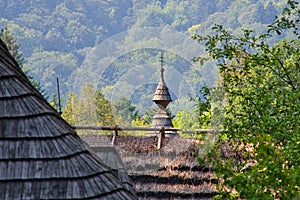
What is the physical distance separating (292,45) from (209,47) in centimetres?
101

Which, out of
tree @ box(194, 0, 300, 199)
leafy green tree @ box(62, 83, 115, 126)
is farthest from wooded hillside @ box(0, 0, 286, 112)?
tree @ box(194, 0, 300, 199)

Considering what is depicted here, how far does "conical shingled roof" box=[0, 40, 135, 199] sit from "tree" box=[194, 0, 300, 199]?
1.92 metres

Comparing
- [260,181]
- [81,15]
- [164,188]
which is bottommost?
[164,188]

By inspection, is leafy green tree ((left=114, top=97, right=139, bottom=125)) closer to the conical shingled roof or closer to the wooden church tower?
the wooden church tower

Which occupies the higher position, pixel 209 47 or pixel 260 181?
pixel 209 47

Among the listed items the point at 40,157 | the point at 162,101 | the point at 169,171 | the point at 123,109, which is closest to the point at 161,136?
the point at 169,171

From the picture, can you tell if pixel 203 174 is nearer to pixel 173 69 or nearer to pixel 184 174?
pixel 184 174

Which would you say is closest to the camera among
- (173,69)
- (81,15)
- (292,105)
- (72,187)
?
(72,187)

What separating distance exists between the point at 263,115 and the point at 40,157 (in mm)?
3189

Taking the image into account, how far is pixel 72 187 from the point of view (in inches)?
Answer: 164

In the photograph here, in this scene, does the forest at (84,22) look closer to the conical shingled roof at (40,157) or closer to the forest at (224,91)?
the forest at (224,91)

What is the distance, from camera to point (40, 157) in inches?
165

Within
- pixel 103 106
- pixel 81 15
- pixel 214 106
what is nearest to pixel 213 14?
pixel 81 15

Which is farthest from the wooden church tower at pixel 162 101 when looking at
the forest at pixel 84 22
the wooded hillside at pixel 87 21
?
the wooded hillside at pixel 87 21
